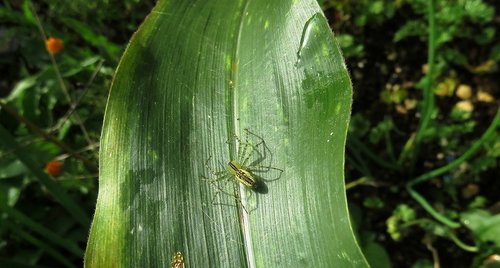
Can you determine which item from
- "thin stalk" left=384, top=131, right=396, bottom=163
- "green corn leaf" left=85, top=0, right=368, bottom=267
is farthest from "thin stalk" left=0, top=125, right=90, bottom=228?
"thin stalk" left=384, top=131, right=396, bottom=163

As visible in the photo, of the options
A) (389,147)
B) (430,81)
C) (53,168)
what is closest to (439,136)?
(389,147)

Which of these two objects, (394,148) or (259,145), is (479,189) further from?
(259,145)

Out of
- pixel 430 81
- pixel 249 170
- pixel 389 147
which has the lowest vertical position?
pixel 249 170

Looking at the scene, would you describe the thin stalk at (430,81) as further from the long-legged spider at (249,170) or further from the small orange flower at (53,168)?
the small orange flower at (53,168)

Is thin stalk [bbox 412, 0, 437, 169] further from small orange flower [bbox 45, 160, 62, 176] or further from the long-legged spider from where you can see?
small orange flower [bbox 45, 160, 62, 176]

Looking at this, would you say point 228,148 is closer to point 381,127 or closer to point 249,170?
point 249,170

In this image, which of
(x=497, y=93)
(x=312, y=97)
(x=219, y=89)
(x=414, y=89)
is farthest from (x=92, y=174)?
(x=497, y=93)
